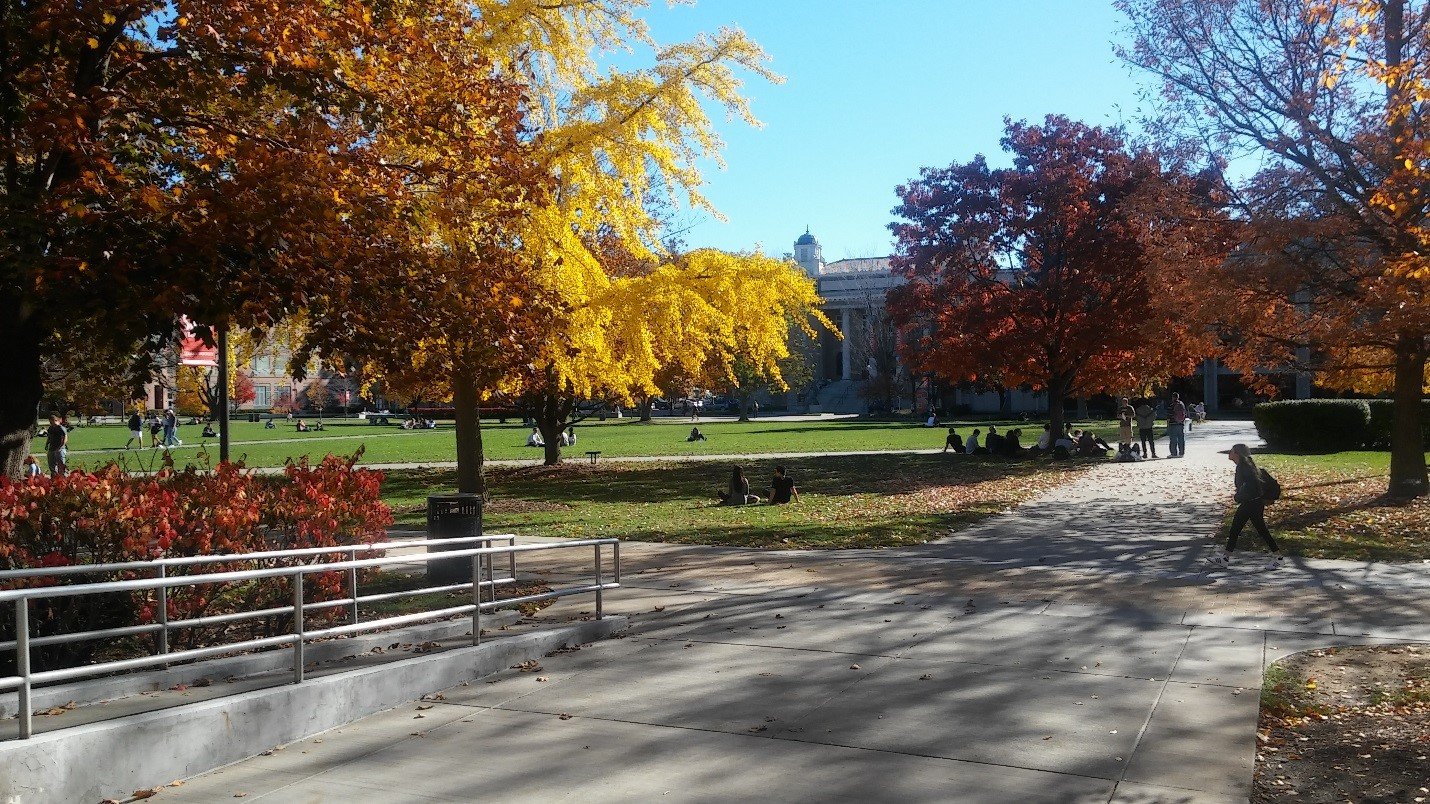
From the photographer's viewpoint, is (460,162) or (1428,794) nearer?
(1428,794)

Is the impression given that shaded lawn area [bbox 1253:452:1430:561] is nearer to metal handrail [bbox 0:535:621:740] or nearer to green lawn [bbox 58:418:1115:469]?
metal handrail [bbox 0:535:621:740]

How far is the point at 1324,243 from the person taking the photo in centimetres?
1750

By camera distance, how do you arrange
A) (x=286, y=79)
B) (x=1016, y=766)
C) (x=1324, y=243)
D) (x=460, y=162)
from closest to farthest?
(x=1016, y=766), (x=286, y=79), (x=460, y=162), (x=1324, y=243)

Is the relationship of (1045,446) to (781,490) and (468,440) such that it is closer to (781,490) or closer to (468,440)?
(781,490)

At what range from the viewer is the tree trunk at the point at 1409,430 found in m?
18.6

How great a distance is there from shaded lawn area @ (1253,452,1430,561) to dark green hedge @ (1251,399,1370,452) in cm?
974

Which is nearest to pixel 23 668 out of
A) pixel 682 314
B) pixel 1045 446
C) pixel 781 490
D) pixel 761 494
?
pixel 682 314

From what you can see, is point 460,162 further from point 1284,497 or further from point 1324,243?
point 1284,497

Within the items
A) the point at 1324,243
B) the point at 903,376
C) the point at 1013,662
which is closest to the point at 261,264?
the point at 1013,662

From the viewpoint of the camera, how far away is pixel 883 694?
24.1ft

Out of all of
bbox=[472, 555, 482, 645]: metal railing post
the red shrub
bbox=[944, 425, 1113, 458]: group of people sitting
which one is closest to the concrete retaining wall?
bbox=[472, 555, 482, 645]: metal railing post

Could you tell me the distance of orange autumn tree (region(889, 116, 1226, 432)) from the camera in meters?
31.5

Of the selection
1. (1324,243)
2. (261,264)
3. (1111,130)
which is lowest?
(261,264)

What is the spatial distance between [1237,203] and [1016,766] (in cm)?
1632
